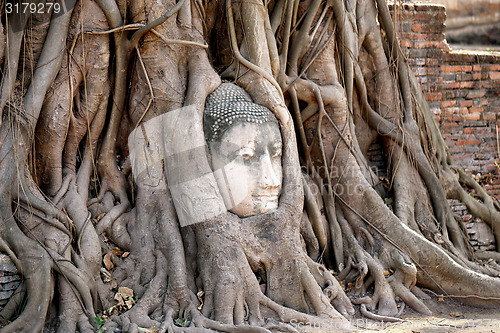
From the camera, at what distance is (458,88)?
6484mm

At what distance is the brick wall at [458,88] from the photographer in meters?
6.26

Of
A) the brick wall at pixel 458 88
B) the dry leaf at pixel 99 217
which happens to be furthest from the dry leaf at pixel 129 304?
the brick wall at pixel 458 88

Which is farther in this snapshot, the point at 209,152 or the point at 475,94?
the point at 475,94

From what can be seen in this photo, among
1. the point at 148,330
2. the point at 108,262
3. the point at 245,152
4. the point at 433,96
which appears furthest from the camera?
the point at 433,96

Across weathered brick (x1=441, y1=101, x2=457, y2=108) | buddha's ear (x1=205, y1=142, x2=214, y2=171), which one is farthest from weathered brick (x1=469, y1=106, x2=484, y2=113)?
buddha's ear (x1=205, y1=142, x2=214, y2=171)

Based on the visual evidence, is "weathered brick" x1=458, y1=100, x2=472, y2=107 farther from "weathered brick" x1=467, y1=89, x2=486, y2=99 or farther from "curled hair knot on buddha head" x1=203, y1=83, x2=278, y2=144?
"curled hair knot on buddha head" x1=203, y1=83, x2=278, y2=144

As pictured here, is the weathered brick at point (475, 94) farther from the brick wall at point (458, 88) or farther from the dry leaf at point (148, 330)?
the dry leaf at point (148, 330)

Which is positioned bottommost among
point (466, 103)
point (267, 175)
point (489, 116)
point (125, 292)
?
point (125, 292)

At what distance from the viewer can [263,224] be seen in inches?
157

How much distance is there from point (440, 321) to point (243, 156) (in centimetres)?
180

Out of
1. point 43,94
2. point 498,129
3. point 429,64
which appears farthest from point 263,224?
point 498,129

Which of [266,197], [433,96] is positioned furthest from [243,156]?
[433,96]

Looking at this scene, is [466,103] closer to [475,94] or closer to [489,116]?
[475,94]

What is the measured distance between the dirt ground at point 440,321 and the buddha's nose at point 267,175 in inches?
39.4
